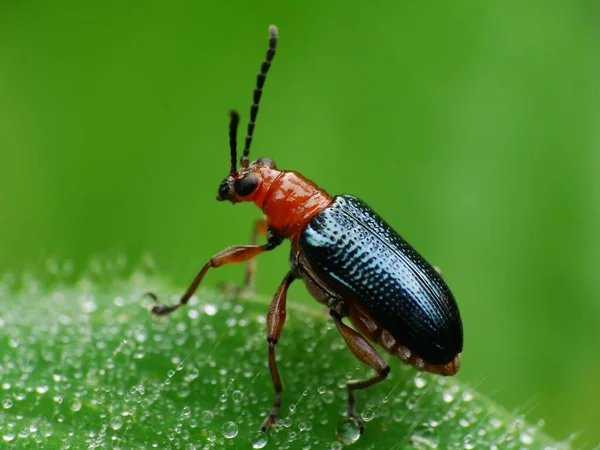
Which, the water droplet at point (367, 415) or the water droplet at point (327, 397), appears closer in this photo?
the water droplet at point (367, 415)

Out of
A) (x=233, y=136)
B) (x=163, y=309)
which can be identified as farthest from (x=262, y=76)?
(x=163, y=309)

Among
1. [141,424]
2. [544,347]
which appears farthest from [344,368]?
[544,347]

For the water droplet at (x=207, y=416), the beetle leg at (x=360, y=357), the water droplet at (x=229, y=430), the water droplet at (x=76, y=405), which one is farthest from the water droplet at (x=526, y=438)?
the water droplet at (x=76, y=405)

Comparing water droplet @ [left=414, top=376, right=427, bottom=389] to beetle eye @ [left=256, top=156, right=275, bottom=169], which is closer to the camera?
water droplet @ [left=414, top=376, right=427, bottom=389]

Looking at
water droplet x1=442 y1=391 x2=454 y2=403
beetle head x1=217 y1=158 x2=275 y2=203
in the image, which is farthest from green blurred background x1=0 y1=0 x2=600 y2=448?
water droplet x1=442 y1=391 x2=454 y2=403

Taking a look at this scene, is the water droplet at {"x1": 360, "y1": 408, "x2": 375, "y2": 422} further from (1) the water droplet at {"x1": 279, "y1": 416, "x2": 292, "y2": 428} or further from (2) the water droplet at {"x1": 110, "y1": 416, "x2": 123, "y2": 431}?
(2) the water droplet at {"x1": 110, "y1": 416, "x2": 123, "y2": 431}

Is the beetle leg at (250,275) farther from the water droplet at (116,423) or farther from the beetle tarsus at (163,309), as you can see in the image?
the water droplet at (116,423)

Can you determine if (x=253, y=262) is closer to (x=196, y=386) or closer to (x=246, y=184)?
(x=246, y=184)
